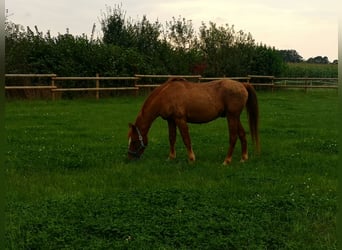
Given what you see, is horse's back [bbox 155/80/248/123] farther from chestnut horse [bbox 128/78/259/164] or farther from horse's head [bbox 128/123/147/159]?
horse's head [bbox 128/123/147/159]

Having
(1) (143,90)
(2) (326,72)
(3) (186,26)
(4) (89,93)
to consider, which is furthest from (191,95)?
(2) (326,72)

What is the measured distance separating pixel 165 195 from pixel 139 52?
2183 centimetres

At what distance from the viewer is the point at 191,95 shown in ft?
24.4

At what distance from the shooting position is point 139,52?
26.1 m

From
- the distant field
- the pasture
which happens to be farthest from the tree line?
the pasture

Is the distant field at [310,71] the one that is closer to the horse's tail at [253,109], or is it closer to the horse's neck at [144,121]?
the horse's tail at [253,109]

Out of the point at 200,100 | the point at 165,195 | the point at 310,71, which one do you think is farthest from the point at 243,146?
the point at 310,71

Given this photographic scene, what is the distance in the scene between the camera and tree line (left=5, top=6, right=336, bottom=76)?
20.6m

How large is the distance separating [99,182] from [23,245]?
2165 mm

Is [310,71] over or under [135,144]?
over

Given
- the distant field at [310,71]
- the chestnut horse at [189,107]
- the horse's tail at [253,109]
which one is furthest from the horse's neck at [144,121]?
the distant field at [310,71]

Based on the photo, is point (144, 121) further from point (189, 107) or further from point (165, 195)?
point (165, 195)

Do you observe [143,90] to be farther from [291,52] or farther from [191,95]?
[291,52]

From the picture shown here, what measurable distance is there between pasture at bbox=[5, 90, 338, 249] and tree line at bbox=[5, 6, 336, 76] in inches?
450
